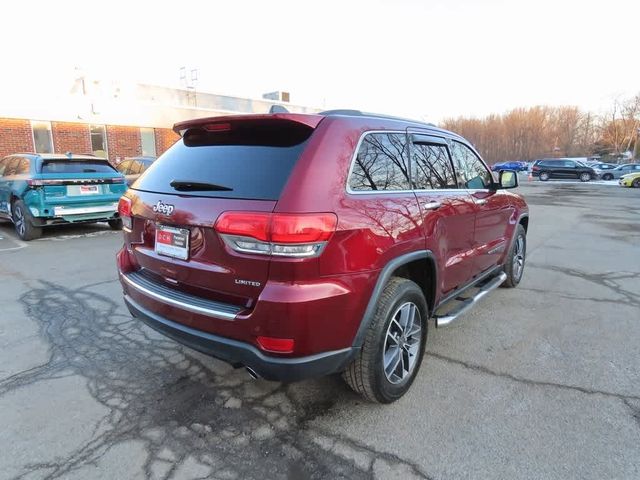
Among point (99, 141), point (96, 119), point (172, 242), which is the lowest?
point (172, 242)

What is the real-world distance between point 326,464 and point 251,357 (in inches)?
27.5

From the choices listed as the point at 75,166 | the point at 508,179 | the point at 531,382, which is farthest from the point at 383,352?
the point at 75,166

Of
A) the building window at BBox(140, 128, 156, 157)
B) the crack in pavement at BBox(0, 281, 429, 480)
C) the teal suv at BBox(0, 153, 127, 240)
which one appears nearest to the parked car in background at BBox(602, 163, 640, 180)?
the building window at BBox(140, 128, 156, 157)

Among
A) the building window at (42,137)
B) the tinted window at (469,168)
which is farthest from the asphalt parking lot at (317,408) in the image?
the building window at (42,137)

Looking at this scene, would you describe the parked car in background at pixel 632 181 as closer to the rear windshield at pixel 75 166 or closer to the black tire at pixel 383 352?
the rear windshield at pixel 75 166

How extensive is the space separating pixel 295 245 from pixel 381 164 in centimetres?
98

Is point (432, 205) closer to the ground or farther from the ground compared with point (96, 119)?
closer to the ground

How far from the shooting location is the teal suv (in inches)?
302

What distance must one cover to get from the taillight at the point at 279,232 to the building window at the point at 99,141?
64.6ft

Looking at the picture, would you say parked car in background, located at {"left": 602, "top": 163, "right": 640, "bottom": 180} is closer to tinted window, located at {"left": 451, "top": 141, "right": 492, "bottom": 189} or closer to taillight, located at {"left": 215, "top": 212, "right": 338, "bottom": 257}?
tinted window, located at {"left": 451, "top": 141, "right": 492, "bottom": 189}

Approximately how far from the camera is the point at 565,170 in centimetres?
3612

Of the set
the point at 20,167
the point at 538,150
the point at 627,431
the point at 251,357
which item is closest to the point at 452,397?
the point at 627,431

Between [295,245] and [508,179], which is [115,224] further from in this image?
[295,245]

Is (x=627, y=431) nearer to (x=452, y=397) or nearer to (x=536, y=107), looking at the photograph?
(x=452, y=397)
